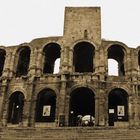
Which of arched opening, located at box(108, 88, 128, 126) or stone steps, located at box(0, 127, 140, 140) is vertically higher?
arched opening, located at box(108, 88, 128, 126)

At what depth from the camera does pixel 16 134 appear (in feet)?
64.1

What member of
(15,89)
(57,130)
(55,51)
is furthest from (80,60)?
(57,130)

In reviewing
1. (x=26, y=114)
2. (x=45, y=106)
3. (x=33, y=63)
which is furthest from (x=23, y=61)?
(x=26, y=114)

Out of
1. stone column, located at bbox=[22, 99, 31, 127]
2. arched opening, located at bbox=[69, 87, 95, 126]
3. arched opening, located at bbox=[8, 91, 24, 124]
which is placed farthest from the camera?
arched opening, located at bbox=[69, 87, 95, 126]

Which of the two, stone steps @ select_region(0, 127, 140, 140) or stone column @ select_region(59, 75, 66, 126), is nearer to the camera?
stone steps @ select_region(0, 127, 140, 140)

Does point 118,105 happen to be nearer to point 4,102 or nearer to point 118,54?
point 118,54

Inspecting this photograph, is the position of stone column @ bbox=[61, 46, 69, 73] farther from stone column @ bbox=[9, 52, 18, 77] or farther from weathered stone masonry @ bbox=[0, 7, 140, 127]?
stone column @ bbox=[9, 52, 18, 77]

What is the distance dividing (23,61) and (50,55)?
3.23 metres

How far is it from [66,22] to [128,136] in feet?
52.6

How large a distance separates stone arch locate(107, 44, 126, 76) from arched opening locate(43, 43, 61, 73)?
568 centimetres

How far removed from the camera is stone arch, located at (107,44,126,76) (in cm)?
2853

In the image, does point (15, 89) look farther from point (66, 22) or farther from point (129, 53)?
point (129, 53)

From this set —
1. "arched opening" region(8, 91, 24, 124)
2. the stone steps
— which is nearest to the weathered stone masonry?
"arched opening" region(8, 91, 24, 124)

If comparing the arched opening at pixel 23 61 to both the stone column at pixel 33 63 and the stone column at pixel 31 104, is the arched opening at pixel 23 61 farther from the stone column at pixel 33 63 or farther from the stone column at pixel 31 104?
the stone column at pixel 31 104
